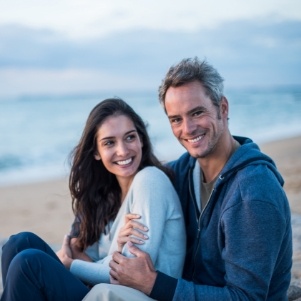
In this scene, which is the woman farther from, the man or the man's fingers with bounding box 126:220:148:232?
the man

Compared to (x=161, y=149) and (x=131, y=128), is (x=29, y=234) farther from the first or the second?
(x=161, y=149)

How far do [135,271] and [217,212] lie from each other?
20.6 inches

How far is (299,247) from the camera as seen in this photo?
5145 millimetres

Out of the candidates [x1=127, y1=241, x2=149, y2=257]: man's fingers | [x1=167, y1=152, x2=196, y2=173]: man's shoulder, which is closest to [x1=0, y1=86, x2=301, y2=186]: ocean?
[x1=167, y1=152, x2=196, y2=173]: man's shoulder

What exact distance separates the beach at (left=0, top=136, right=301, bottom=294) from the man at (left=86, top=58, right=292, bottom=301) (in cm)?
193

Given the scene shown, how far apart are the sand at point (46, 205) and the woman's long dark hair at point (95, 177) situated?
3.01 metres

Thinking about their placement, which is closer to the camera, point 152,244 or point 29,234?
point 152,244

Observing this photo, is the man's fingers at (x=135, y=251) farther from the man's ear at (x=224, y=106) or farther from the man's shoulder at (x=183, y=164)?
the man's ear at (x=224, y=106)

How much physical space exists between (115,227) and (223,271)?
34.7 inches

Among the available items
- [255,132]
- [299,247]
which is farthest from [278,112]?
[299,247]

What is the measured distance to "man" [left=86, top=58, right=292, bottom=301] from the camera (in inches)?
95.1

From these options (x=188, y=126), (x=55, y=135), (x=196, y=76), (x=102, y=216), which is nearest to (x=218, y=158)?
(x=188, y=126)

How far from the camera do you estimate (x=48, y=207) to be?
9078 millimetres

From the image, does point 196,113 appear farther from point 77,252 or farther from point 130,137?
point 77,252
